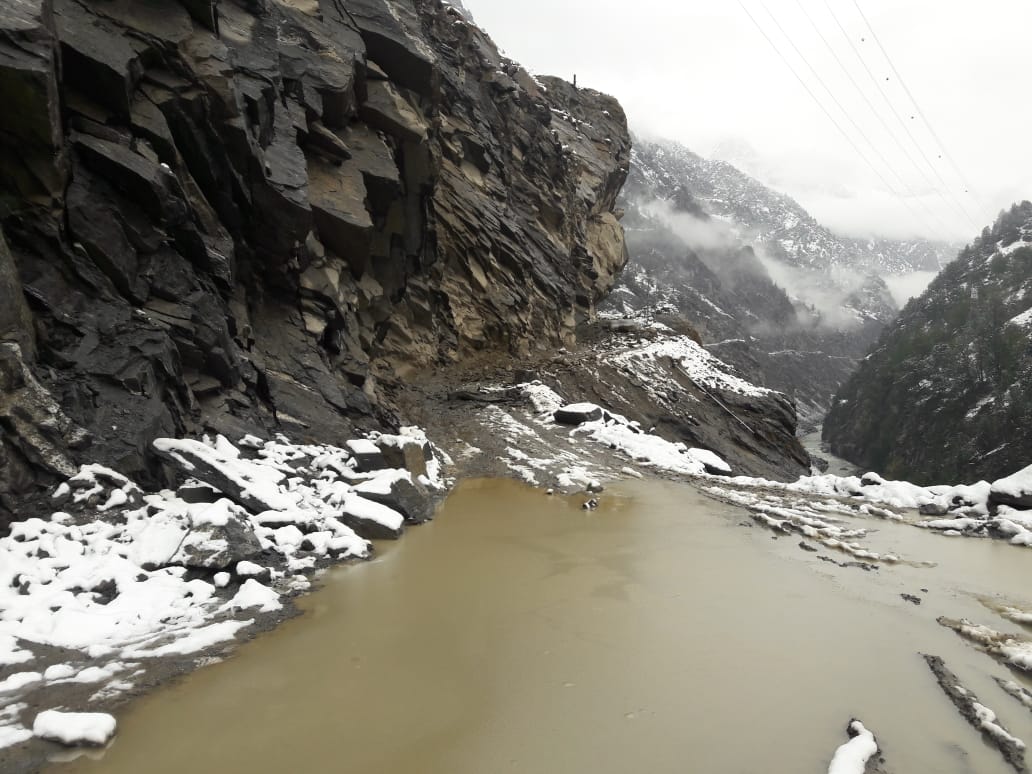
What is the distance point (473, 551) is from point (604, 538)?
2299 mm

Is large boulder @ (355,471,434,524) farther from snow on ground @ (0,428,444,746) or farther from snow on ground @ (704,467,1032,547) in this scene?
snow on ground @ (704,467,1032,547)

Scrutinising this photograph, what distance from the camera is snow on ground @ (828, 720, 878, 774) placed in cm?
329

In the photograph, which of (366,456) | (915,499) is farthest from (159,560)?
(915,499)

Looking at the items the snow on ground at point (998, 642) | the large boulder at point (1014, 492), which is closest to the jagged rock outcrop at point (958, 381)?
the large boulder at point (1014, 492)

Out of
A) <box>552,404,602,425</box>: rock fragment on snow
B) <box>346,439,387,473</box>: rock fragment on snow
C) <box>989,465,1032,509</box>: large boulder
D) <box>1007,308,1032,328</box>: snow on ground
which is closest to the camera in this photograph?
<box>346,439,387,473</box>: rock fragment on snow

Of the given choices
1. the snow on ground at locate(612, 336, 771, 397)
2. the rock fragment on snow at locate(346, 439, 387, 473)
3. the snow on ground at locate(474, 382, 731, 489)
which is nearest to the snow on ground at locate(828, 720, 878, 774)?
the rock fragment on snow at locate(346, 439, 387, 473)

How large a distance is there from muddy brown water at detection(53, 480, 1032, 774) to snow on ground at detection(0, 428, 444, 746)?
54cm

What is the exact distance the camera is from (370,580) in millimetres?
6559

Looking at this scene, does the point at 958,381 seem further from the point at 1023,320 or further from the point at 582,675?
the point at 582,675

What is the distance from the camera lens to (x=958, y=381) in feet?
246

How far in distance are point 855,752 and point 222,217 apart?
45.4 feet

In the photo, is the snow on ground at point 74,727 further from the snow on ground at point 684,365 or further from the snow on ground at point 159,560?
the snow on ground at point 684,365

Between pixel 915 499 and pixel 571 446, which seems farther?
pixel 571 446

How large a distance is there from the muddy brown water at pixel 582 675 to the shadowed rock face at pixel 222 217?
3.82 m
